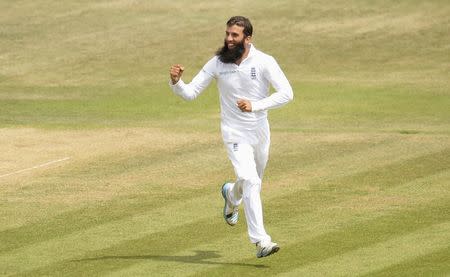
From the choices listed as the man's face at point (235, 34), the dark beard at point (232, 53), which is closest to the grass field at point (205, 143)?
the dark beard at point (232, 53)

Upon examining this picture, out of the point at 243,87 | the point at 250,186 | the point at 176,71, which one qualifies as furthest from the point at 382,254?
the point at 176,71

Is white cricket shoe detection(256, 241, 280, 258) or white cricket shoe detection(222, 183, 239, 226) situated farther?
white cricket shoe detection(222, 183, 239, 226)

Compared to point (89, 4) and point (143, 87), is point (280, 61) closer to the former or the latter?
point (143, 87)

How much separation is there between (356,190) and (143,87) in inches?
485

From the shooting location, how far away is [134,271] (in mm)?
17594

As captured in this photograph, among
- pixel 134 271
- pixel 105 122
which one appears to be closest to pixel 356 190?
pixel 134 271

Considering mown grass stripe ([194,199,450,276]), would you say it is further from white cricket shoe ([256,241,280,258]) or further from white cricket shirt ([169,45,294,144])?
white cricket shirt ([169,45,294,144])

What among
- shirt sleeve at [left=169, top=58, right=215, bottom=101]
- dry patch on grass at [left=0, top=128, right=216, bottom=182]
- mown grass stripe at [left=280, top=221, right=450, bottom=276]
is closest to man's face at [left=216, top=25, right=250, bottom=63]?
shirt sleeve at [left=169, top=58, right=215, bottom=101]

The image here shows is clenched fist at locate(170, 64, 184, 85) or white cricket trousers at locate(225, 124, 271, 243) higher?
clenched fist at locate(170, 64, 184, 85)

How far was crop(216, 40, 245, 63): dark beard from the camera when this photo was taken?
725 inches

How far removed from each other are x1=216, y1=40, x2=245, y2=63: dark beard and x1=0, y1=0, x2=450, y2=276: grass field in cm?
224

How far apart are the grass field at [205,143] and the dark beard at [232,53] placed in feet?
7.36

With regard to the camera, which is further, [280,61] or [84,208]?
[280,61]

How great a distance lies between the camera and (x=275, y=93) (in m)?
18.1
